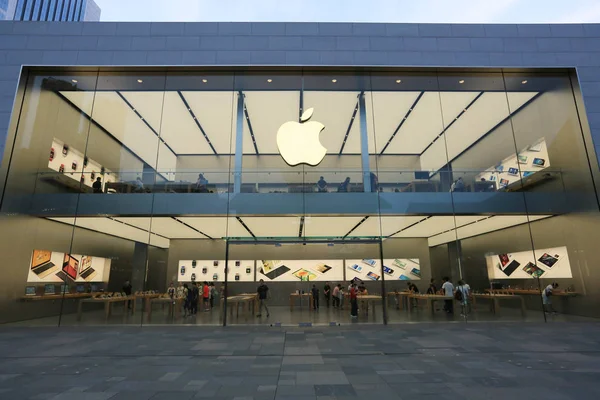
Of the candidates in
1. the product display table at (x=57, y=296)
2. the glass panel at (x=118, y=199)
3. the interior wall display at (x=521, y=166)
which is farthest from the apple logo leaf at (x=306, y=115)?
the product display table at (x=57, y=296)

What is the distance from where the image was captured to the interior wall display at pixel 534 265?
10.0m

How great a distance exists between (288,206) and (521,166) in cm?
803

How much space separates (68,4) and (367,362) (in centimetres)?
10676

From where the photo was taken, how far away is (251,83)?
1109cm

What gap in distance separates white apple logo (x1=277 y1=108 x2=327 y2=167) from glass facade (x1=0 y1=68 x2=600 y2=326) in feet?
0.17

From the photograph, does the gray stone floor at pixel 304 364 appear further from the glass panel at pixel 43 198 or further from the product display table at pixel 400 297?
the glass panel at pixel 43 198

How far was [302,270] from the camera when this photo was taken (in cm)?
1108

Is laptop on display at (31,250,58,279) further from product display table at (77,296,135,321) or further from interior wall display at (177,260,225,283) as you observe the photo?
interior wall display at (177,260,225,283)

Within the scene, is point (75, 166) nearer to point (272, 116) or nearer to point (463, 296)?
point (272, 116)

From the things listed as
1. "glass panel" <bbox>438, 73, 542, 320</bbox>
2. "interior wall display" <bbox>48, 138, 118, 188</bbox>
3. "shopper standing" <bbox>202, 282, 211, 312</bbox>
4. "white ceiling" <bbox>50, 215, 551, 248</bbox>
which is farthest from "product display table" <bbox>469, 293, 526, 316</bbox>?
"interior wall display" <bbox>48, 138, 118, 188</bbox>

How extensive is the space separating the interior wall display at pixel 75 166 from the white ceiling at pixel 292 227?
1.34 meters

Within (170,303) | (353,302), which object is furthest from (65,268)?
(353,302)

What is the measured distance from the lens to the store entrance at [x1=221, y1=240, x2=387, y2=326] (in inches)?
388

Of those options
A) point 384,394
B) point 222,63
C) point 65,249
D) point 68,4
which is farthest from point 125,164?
point 68,4
